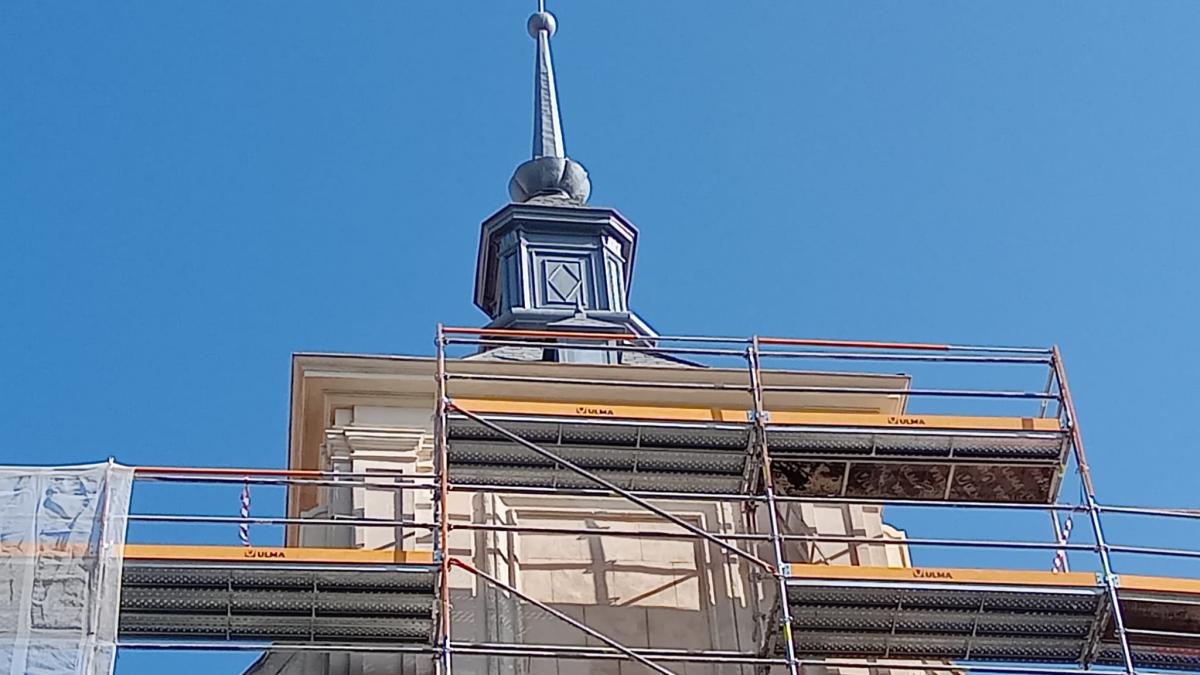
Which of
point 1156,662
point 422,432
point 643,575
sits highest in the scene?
point 422,432

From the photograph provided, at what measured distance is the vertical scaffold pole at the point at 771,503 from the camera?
15.9m

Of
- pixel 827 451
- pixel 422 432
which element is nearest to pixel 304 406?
pixel 422 432

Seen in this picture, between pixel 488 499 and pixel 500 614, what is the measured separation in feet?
4.68

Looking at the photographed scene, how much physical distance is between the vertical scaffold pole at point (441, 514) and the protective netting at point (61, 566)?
2057mm

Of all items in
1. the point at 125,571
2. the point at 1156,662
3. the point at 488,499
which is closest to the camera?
the point at 125,571

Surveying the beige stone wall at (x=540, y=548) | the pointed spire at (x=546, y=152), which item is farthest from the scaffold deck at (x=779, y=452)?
the pointed spire at (x=546, y=152)

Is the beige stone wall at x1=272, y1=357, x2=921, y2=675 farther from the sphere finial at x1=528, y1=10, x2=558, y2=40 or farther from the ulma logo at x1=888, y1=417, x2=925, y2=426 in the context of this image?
the sphere finial at x1=528, y1=10, x2=558, y2=40

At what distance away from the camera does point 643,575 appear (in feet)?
59.5

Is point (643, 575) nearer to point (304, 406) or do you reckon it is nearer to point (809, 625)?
point (809, 625)

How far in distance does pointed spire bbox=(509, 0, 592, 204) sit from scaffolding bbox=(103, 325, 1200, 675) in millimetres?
8546

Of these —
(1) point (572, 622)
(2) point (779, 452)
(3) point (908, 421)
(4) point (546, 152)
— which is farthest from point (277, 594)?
(4) point (546, 152)

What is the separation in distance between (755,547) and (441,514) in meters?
3.25

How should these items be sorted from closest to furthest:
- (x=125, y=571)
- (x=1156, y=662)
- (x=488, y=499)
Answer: (x=125, y=571) → (x=1156, y=662) → (x=488, y=499)

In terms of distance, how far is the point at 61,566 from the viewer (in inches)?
601
